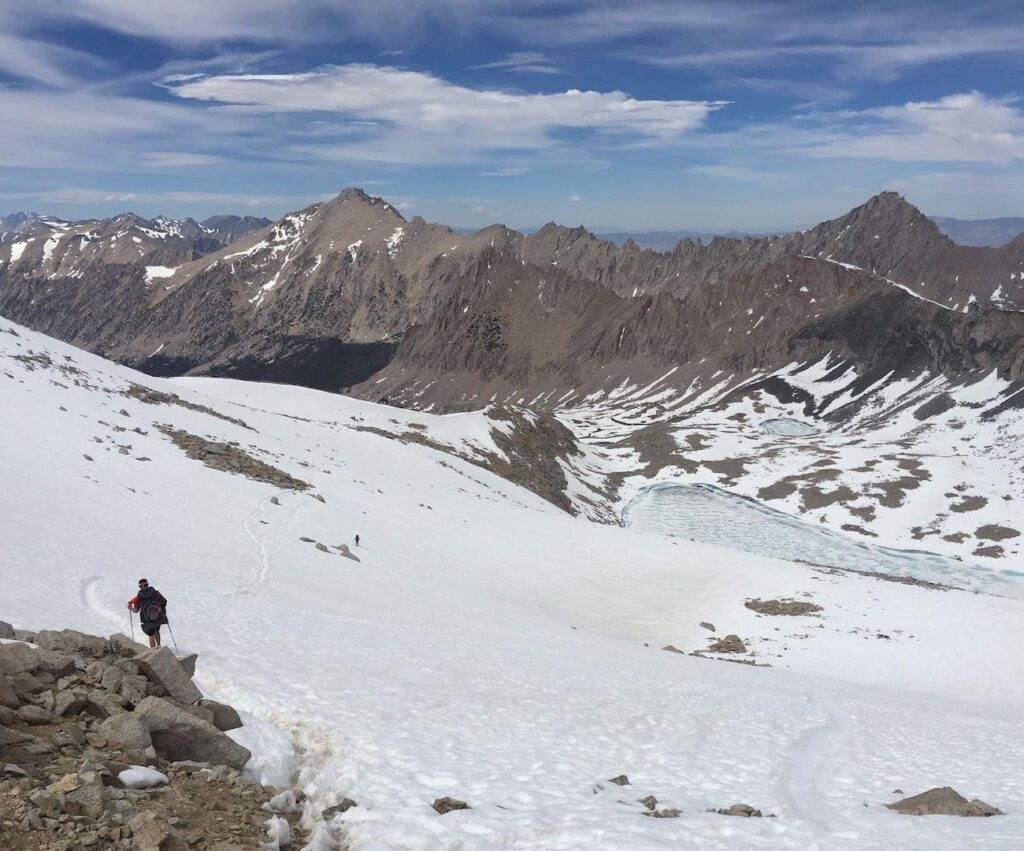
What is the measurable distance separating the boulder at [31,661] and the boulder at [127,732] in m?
1.59

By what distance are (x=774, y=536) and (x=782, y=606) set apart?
50153 millimetres

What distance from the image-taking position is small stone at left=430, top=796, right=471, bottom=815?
999 cm

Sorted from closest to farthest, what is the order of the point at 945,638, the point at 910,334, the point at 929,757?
the point at 929,757
the point at 945,638
the point at 910,334

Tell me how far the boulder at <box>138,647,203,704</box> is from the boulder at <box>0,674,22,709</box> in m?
2.15

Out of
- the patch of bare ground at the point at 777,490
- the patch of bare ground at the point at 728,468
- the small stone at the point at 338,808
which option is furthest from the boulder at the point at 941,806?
the patch of bare ground at the point at 728,468

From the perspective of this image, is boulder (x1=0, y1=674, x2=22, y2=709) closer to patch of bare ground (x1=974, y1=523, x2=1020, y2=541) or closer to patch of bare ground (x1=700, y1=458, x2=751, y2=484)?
patch of bare ground (x1=974, y1=523, x2=1020, y2=541)

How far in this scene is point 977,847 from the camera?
30.6 ft

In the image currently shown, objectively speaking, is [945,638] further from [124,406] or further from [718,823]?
[124,406]

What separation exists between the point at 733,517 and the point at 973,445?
5277 cm

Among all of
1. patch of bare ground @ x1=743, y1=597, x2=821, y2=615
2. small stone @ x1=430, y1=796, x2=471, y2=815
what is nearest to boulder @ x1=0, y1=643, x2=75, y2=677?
small stone @ x1=430, y1=796, x2=471, y2=815

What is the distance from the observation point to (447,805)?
1005 cm

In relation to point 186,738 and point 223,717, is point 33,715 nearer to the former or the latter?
point 186,738

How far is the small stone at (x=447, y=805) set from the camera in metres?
9.99

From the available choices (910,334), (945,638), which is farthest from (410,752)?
(910,334)
